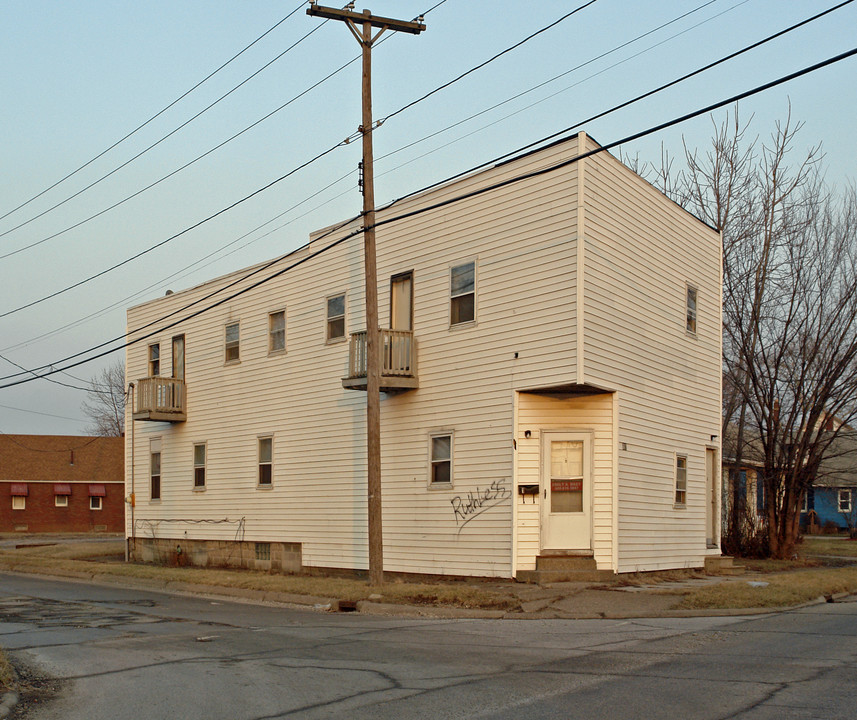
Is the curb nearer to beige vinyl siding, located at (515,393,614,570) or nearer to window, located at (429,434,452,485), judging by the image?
beige vinyl siding, located at (515,393,614,570)

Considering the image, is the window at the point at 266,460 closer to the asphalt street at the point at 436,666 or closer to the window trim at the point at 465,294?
A: the window trim at the point at 465,294

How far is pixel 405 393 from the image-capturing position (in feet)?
70.3

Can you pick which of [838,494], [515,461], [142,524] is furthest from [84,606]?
[838,494]

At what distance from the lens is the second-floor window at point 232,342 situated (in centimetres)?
2714

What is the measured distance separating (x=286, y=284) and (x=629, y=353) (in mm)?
10016

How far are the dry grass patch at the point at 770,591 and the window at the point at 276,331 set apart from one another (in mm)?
12746

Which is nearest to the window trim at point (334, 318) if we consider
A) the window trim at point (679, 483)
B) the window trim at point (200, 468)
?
the window trim at point (200, 468)

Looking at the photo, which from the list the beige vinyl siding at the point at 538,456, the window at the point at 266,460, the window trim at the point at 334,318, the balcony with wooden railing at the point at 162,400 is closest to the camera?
the beige vinyl siding at the point at 538,456

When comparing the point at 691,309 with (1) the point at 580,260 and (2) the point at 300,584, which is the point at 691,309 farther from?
(2) the point at 300,584

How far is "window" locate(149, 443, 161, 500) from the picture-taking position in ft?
98.7

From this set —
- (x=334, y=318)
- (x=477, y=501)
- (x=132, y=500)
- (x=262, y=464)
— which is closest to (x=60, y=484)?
(x=132, y=500)

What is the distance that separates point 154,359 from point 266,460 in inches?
295

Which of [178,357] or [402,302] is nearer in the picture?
[402,302]

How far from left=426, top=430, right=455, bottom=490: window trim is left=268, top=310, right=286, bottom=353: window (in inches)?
257
